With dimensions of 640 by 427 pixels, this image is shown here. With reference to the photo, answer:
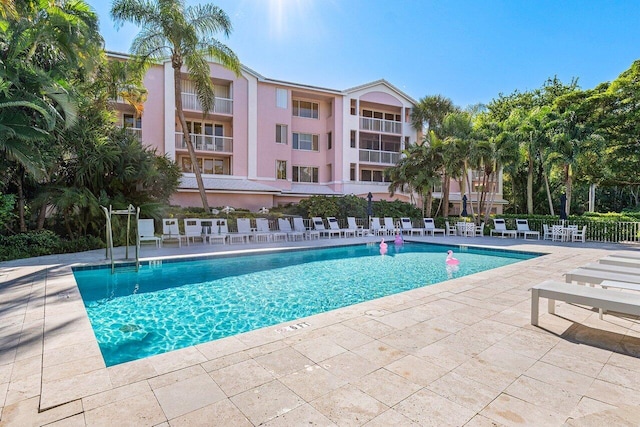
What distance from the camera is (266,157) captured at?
24922 millimetres

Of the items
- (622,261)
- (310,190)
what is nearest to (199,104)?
(310,190)

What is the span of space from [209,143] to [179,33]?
8.34 metres

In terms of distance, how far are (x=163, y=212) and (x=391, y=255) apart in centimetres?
985

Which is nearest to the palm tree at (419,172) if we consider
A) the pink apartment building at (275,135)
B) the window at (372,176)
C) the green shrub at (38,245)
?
the pink apartment building at (275,135)

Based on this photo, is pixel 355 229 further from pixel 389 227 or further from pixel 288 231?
pixel 288 231

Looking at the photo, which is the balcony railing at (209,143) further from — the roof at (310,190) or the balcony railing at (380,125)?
the balcony railing at (380,125)

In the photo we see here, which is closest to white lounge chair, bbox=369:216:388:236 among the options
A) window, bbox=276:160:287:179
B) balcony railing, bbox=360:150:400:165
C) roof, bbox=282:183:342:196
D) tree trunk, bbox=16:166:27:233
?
roof, bbox=282:183:342:196

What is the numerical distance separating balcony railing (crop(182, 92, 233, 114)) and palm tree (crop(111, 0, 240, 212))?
14.8ft

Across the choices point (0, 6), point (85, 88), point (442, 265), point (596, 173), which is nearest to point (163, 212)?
point (85, 88)

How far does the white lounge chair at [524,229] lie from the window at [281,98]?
694 inches

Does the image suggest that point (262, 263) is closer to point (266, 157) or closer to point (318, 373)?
point (318, 373)

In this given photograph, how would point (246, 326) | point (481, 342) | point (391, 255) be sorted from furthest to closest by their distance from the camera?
point (391, 255) < point (246, 326) < point (481, 342)

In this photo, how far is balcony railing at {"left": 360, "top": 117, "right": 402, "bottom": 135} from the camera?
2809cm

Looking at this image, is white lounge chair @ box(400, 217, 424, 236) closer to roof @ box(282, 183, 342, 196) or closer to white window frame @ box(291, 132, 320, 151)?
roof @ box(282, 183, 342, 196)
